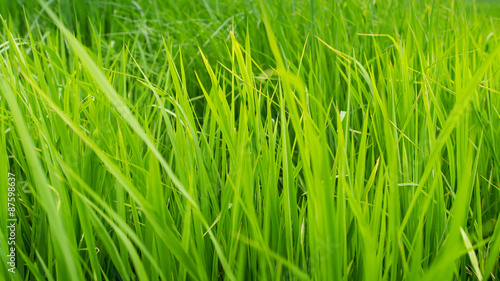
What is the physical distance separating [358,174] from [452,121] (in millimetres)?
153

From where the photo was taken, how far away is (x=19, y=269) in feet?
1.75

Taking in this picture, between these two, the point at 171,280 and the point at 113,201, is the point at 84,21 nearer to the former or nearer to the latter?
the point at 113,201

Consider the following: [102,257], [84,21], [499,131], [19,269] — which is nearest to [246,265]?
[102,257]

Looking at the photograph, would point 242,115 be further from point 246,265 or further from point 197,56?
point 197,56

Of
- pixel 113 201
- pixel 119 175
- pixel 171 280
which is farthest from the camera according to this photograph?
pixel 113 201

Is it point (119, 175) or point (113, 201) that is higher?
point (119, 175)

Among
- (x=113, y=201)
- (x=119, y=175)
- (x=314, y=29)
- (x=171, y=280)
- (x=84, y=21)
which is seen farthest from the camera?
(x=84, y=21)

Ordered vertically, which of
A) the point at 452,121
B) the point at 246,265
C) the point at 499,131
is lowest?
the point at 246,265

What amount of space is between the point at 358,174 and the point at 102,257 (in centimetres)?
39

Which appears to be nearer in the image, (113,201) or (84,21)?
(113,201)

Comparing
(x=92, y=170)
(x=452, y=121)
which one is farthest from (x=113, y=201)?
(x=452, y=121)

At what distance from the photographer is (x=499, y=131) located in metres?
0.70

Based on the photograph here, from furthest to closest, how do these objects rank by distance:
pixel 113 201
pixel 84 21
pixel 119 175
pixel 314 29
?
pixel 84 21, pixel 314 29, pixel 113 201, pixel 119 175

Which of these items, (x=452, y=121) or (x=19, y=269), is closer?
(x=452, y=121)
